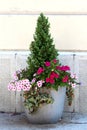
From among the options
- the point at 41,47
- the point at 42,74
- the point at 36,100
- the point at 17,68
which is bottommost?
the point at 36,100

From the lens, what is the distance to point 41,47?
6023mm

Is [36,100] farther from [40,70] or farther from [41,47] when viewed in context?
[41,47]

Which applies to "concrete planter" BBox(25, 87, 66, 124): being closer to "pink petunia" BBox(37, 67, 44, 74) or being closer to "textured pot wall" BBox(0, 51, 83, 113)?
"pink petunia" BBox(37, 67, 44, 74)

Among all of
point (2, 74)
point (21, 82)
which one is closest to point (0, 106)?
point (2, 74)

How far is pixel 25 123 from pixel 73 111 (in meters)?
0.82

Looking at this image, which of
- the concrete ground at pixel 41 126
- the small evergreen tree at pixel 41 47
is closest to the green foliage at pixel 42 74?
the small evergreen tree at pixel 41 47

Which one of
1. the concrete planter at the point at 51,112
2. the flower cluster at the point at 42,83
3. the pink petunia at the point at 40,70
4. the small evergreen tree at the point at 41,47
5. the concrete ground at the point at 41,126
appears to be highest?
the small evergreen tree at the point at 41,47

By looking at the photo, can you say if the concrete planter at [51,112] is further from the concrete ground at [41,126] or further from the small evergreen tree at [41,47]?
the small evergreen tree at [41,47]

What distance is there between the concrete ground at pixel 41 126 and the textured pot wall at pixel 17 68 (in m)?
0.14

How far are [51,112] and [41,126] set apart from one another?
0.79 feet

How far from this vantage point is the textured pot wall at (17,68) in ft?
21.1

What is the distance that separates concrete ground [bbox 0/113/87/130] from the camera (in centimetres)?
595

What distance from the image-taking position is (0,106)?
6676 mm

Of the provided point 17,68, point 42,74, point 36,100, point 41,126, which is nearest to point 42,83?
point 42,74
